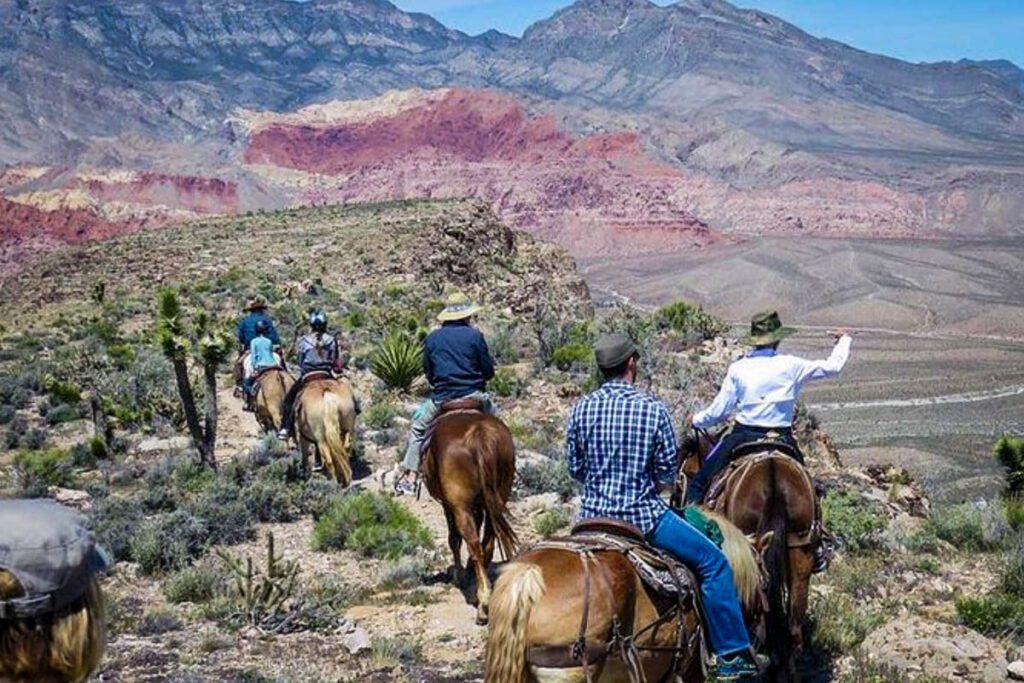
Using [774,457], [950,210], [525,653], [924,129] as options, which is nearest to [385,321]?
[774,457]

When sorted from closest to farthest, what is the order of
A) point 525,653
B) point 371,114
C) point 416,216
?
point 525,653
point 416,216
point 371,114

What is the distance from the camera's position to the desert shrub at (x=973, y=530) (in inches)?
426

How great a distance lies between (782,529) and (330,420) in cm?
685

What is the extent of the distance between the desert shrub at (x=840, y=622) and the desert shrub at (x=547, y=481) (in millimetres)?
4403

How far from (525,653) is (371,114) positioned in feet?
524

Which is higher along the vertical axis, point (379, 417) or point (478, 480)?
point (478, 480)

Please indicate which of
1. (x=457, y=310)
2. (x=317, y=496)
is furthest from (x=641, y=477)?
(x=317, y=496)

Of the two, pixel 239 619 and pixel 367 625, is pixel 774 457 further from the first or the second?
pixel 239 619

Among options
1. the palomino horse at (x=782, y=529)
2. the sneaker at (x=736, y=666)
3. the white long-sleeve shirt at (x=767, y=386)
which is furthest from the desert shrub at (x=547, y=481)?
the sneaker at (x=736, y=666)

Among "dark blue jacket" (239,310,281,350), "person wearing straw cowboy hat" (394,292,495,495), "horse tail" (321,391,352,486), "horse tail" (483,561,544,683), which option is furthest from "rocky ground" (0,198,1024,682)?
"horse tail" (483,561,544,683)

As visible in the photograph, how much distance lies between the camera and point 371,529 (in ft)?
36.0

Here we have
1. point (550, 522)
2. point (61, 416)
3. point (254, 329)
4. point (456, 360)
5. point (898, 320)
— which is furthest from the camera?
point (898, 320)

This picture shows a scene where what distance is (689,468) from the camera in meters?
9.10

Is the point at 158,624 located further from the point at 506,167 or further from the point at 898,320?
the point at 506,167
